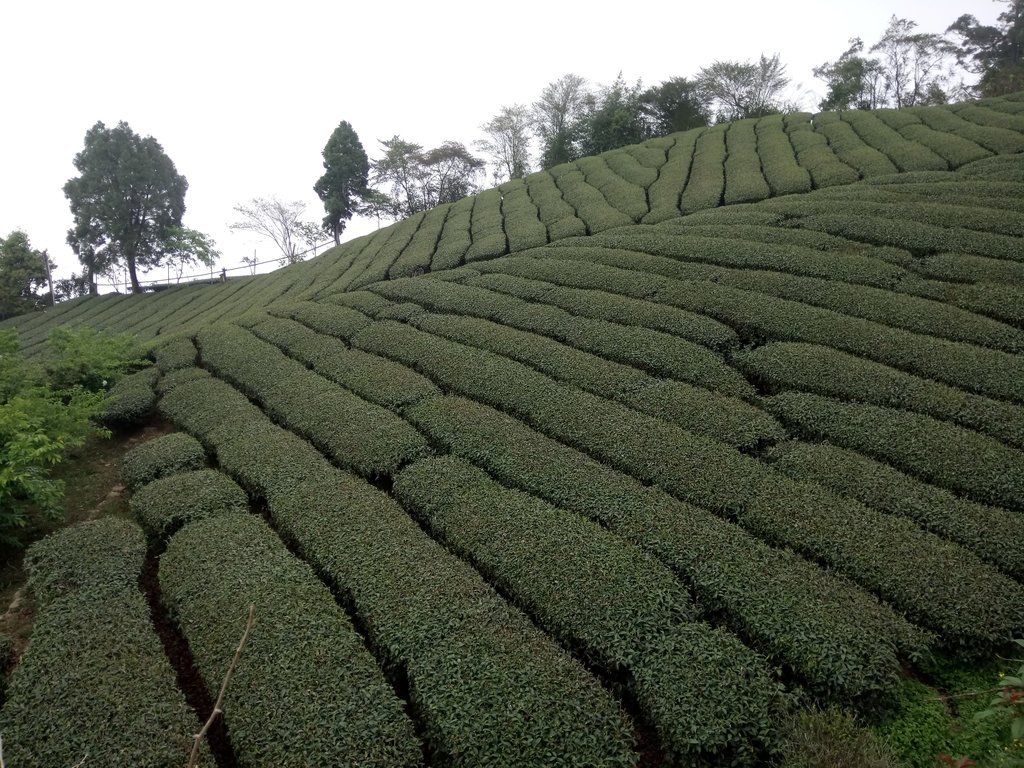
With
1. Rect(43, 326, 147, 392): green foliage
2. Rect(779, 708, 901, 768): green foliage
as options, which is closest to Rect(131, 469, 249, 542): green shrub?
Rect(43, 326, 147, 392): green foliage

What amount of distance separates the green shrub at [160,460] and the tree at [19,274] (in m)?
37.8

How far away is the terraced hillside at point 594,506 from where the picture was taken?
5.20m

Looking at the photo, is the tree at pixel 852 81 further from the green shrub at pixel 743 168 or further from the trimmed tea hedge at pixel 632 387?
the trimmed tea hedge at pixel 632 387

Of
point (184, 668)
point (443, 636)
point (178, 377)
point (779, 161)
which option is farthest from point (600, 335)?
point (779, 161)

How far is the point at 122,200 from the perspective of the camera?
3588 centimetres

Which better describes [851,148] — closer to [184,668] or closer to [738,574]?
[738,574]

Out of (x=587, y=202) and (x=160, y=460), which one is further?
(x=587, y=202)

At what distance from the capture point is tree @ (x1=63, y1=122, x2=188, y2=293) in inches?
1389

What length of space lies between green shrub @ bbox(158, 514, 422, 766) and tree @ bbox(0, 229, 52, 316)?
41.5 m

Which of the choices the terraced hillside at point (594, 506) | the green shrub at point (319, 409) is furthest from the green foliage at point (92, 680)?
the green shrub at point (319, 409)

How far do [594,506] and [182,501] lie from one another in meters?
5.72

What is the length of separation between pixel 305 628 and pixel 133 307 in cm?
3268

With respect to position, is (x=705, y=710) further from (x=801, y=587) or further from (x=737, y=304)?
(x=737, y=304)

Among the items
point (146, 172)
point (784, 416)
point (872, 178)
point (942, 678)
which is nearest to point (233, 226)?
point (146, 172)
